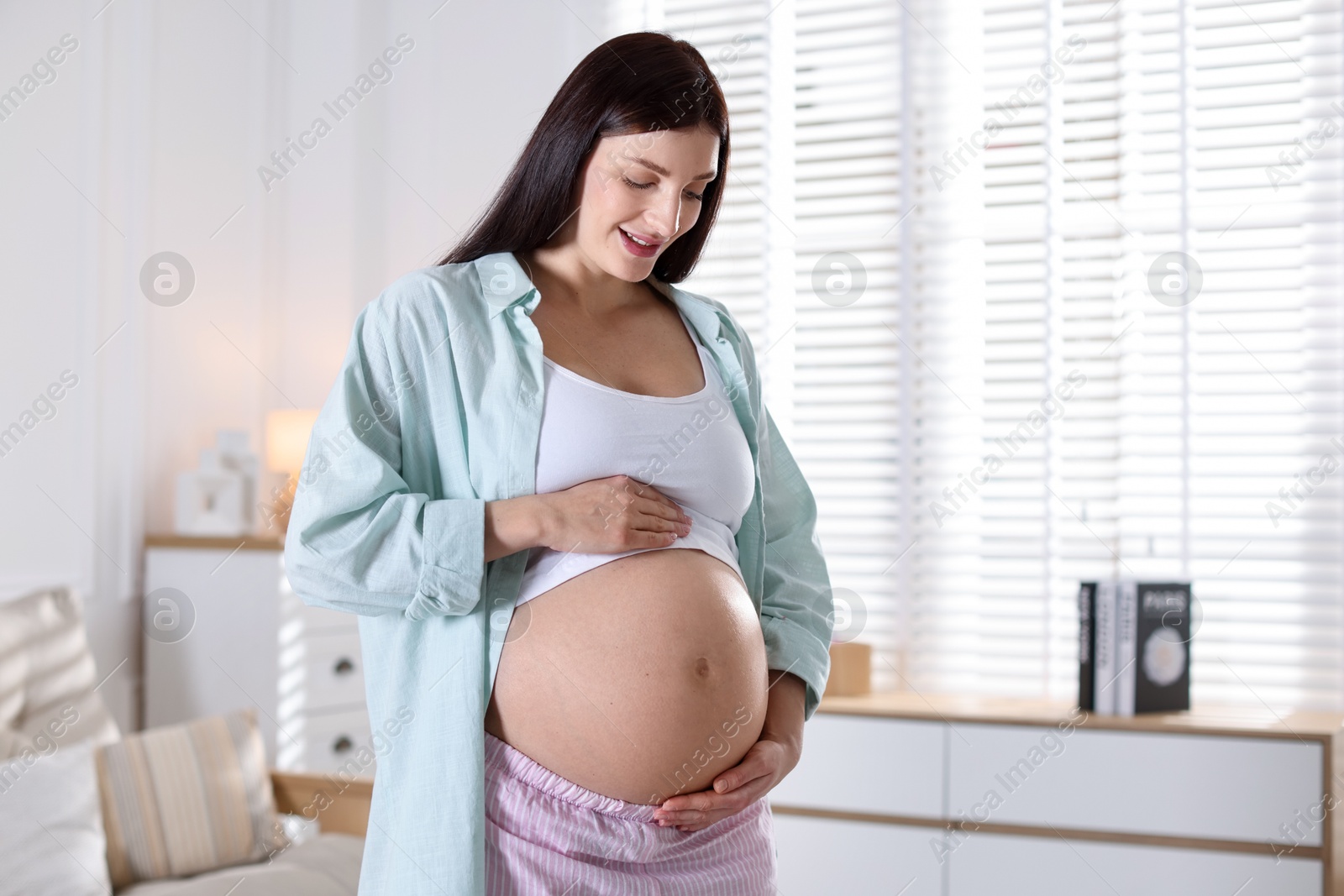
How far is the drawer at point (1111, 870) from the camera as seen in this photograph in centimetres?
190

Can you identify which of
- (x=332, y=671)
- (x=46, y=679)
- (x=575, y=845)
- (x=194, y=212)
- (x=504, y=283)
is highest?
(x=194, y=212)

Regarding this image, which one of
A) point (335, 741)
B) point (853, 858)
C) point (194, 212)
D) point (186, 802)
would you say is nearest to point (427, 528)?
point (186, 802)

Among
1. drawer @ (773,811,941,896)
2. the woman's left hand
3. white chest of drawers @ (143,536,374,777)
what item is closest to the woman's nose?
the woman's left hand

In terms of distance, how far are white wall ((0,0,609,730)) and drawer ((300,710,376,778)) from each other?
1.55ft

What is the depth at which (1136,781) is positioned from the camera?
1.97 metres

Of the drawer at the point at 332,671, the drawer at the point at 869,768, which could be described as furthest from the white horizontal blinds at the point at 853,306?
the drawer at the point at 332,671

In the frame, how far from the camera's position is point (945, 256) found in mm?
2445

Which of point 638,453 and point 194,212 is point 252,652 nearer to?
point 194,212

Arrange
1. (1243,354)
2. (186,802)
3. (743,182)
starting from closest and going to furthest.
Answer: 1. (186,802)
2. (1243,354)
3. (743,182)

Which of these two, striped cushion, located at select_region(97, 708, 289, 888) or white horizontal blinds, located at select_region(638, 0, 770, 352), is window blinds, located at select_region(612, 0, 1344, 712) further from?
striped cushion, located at select_region(97, 708, 289, 888)

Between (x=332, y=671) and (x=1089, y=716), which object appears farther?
(x=332, y=671)

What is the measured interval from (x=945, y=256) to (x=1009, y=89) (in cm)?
40

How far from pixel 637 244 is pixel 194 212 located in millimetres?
2149

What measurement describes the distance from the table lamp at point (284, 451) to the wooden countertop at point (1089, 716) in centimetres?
141
